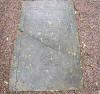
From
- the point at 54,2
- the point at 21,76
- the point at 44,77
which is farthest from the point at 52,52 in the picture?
the point at 54,2

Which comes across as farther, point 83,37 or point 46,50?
point 83,37

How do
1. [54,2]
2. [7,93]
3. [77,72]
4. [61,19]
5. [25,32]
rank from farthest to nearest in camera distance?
1. [54,2]
2. [61,19]
3. [25,32]
4. [77,72]
5. [7,93]

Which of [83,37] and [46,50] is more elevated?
[83,37]

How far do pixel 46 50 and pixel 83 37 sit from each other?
0.87m

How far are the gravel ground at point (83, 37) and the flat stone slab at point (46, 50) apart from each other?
11 cm

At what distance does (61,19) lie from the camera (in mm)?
4059

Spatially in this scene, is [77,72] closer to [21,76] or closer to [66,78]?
[66,78]

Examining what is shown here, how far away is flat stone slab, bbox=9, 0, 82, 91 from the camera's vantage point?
3150 mm

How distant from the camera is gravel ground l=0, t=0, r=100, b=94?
10.5 ft

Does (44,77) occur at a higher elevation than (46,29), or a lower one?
lower

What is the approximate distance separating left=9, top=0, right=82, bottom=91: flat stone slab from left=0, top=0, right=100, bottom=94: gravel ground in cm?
11

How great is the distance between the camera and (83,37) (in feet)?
12.3

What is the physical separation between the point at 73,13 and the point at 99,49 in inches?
44.3

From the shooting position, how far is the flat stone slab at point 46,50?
3.15 meters
